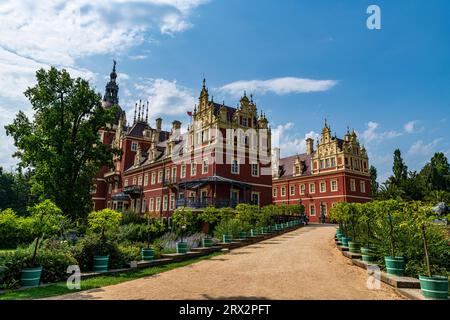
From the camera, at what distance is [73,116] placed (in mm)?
23781

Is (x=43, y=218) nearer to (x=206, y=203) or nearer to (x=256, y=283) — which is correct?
(x=256, y=283)

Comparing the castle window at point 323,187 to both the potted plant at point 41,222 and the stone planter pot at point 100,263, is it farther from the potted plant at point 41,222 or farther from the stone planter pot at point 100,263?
the potted plant at point 41,222

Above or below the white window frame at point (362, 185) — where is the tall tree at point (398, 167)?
above

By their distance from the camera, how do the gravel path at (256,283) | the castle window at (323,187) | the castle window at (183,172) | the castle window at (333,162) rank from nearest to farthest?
1. the gravel path at (256,283)
2. the castle window at (183,172)
3. the castle window at (333,162)
4. the castle window at (323,187)

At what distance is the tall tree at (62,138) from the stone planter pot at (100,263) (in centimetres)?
1340

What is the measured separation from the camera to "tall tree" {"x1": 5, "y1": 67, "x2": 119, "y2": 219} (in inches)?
850

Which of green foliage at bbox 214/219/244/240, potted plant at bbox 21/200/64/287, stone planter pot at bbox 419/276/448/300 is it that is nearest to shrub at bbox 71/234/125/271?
potted plant at bbox 21/200/64/287

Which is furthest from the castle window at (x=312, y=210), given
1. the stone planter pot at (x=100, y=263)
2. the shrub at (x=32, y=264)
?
the shrub at (x=32, y=264)

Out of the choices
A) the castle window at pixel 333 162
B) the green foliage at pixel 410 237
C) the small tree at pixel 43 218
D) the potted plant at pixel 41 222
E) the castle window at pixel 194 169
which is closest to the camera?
the green foliage at pixel 410 237

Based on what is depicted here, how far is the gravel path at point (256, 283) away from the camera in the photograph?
666cm

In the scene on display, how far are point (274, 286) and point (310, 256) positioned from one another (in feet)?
18.5

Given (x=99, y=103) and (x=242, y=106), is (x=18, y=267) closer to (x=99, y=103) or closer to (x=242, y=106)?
(x=99, y=103)

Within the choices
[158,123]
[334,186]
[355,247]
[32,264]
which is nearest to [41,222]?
[32,264]

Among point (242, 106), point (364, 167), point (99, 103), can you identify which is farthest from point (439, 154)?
point (99, 103)
